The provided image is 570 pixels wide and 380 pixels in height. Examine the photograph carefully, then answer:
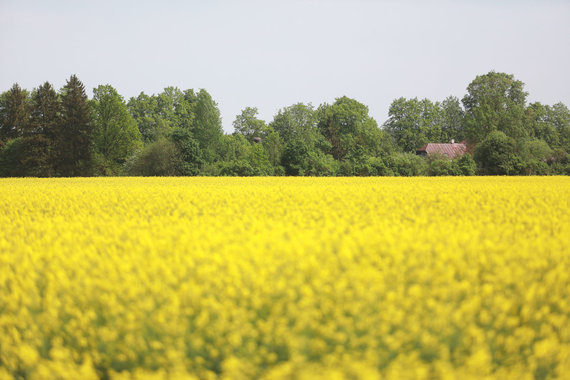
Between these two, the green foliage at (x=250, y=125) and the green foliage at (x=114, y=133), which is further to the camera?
the green foliage at (x=250, y=125)

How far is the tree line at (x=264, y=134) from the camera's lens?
48812mm

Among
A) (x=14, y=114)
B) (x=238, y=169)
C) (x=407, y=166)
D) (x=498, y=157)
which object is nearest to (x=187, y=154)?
(x=238, y=169)

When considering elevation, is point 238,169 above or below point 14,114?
below

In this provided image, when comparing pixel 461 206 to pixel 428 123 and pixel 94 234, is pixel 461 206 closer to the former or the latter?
pixel 94 234

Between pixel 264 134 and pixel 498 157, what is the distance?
167 ft

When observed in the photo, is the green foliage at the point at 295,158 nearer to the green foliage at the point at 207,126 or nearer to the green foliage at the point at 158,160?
the green foliage at the point at 158,160

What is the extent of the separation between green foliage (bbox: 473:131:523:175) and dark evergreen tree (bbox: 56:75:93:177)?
41384 mm

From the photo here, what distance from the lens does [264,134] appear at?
91.9 m

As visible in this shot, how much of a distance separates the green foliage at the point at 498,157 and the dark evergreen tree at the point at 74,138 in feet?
136

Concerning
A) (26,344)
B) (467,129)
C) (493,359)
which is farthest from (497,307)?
(467,129)

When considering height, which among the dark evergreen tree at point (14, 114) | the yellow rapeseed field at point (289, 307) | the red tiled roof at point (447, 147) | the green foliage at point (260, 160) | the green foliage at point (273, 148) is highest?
the dark evergreen tree at point (14, 114)

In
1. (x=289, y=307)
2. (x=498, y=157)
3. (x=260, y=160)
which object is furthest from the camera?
(x=260, y=160)

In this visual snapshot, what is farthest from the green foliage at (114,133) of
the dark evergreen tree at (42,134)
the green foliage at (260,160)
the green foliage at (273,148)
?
the green foliage at (273,148)

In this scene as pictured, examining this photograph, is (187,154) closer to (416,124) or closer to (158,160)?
(158,160)
